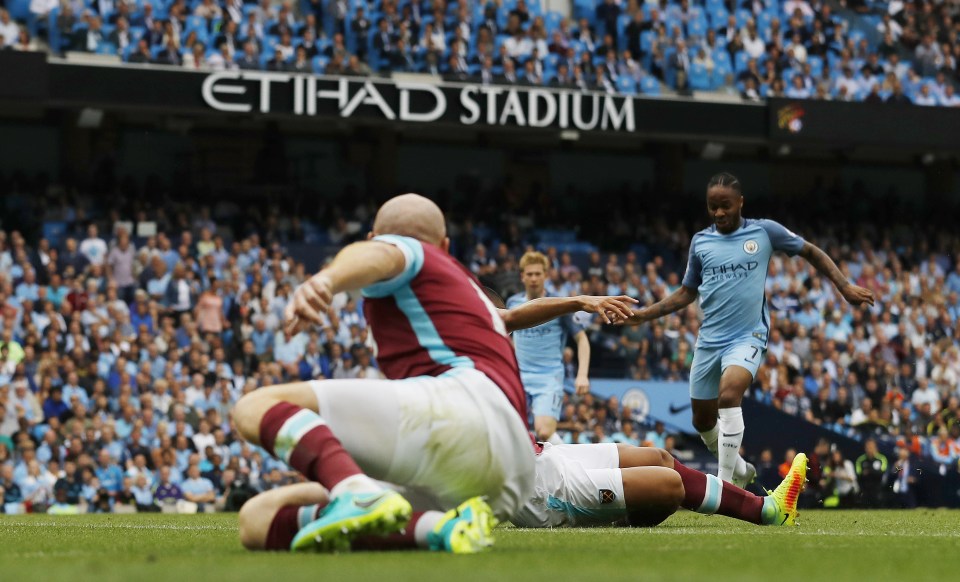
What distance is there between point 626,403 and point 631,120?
20.8ft

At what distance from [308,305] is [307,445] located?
602 mm

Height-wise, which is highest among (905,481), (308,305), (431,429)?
(308,305)

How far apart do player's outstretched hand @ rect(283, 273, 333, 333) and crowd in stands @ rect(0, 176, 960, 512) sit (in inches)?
507

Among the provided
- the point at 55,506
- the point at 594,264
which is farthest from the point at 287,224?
the point at 55,506

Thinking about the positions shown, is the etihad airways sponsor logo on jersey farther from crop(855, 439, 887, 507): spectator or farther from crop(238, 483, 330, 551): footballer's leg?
crop(855, 439, 887, 507): spectator

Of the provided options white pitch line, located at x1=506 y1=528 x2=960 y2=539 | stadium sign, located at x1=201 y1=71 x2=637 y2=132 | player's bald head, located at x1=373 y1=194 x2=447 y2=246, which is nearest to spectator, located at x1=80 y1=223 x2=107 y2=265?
stadium sign, located at x1=201 y1=71 x2=637 y2=132

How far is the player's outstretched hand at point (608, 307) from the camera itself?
709cm

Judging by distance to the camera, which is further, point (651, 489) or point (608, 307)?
point (651, 489)

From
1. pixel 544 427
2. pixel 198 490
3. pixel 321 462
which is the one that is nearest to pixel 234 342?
pixel 198 490

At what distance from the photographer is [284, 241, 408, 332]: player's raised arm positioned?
5105 millimetres

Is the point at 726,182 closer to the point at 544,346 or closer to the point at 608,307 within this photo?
the point at 544,346

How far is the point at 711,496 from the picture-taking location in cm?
807

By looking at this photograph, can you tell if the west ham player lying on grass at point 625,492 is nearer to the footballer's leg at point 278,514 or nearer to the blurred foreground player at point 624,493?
the blurred foreground player at point 624,493

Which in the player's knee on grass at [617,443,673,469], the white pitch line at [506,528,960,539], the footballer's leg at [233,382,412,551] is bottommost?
the white pitch line at [506,528,960,539]
